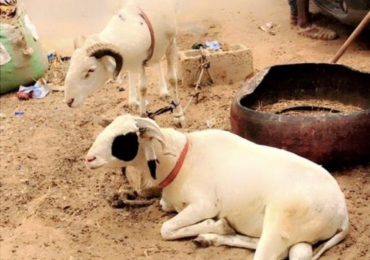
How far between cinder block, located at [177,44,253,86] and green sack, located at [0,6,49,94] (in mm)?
1704

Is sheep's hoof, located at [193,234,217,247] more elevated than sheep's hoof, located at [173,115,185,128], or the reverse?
sheep's hoof, located at [193,234,217,247]

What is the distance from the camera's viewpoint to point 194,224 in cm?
377

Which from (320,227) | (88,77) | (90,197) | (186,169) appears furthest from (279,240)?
(88,77)

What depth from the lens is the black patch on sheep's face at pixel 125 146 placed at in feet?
12.1

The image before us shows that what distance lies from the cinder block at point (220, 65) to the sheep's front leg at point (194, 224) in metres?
2.70

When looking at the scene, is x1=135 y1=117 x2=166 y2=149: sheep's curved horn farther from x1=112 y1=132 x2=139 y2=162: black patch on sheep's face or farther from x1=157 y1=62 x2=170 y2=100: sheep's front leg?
x1=157 y1=62 x2=170 y2=100: sheep's front leg

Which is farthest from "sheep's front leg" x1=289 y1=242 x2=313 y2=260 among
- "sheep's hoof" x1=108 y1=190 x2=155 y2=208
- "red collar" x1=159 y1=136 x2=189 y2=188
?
"sheep's hoof" x1=108 y1=190 x2=155 y2=208

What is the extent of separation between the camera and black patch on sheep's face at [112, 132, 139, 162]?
12.1ft

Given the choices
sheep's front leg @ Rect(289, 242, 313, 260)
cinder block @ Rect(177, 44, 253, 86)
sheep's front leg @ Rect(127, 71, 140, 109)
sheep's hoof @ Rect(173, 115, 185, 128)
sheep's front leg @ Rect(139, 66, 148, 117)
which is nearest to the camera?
sheep's front leg @ Rect(289, 242, 313, 260)

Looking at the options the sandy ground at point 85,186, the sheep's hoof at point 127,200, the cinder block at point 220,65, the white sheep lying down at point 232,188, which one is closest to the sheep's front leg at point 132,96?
the sandy ground at point 85,186

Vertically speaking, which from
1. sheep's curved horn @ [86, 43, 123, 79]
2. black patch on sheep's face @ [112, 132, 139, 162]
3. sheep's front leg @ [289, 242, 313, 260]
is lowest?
sheep's front leg @ [289, 242, 313, 260]

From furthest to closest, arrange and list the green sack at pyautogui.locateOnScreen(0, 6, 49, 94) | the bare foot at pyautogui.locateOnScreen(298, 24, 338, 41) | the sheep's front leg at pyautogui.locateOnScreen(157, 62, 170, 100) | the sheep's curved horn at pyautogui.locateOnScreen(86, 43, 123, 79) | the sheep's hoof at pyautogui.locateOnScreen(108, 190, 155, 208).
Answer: the bare foot at pyautogui.locateOnScreen(298, 24, 338, 41), the green sack at pyautogui.locateOnScreen(0, 6, 49, 94), the sheep's front leg at pyautogui.locateOnScreen(157, 62, 170, 100), the sheep's curved horn at pyautogui.locateOnScreen(86, 43, 123, 79), the sheep's hoof at pyautogui.locateOnScreen(108, 190, 155, 208)

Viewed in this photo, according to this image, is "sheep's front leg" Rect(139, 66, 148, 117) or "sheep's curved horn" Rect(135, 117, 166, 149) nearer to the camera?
"sheep's curved horn" Rect(135, 117, 166, 149)

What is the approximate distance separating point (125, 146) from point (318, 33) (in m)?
4.59
